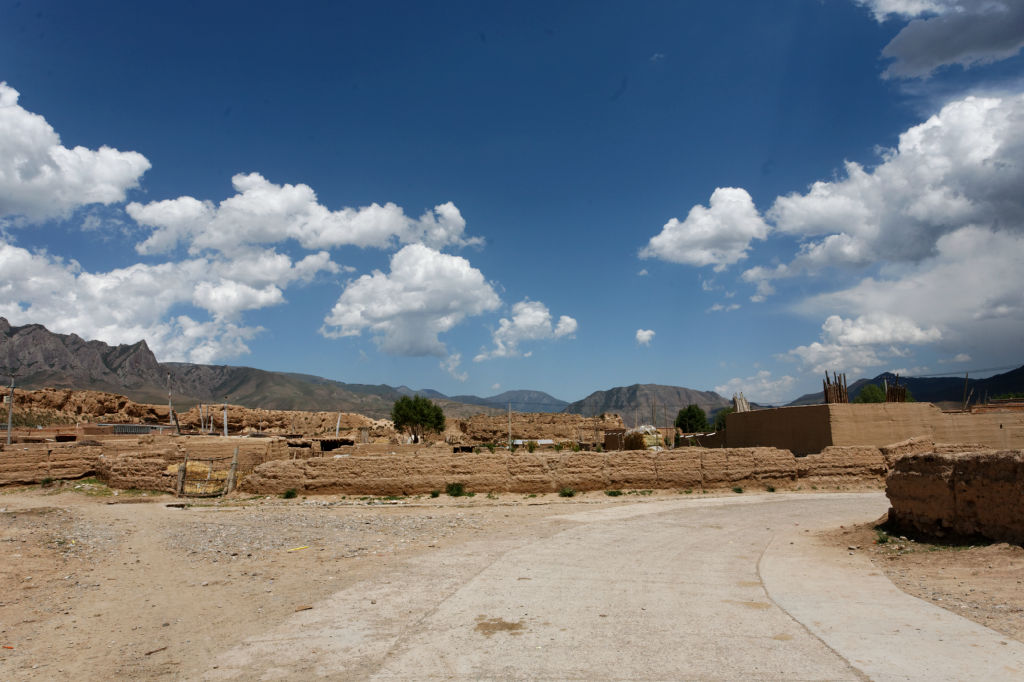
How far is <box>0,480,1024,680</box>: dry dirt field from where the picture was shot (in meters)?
6.00

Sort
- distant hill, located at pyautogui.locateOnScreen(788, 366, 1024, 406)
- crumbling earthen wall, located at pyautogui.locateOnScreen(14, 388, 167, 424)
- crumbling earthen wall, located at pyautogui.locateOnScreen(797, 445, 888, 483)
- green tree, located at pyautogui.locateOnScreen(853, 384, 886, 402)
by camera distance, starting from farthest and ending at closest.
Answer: distant hill, located at pyautogui.locateOnScreen(788, 366, 1024, 406)
green tree, located at pyautogui.locateOnScreen(853, 384, 886, 402)
crumbling earthen wall, located at pyautogui.locateOnScreen(14, 388, 167, 424)
crumbling earthen wall, located at pyautogui.locateOnScreen(797, 445, 888, 483)

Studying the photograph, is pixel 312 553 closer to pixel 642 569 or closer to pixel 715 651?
pixel 642 569

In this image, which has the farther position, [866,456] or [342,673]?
[866,456]

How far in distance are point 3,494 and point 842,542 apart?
2424cm

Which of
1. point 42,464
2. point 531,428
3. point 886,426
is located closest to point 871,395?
point 531,428

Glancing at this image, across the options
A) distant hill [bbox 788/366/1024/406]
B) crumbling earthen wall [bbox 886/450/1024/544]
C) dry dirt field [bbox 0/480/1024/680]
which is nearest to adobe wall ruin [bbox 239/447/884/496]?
dry dirt field [bbox 0/480/1024/680]

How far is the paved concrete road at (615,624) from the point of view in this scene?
4.91 m

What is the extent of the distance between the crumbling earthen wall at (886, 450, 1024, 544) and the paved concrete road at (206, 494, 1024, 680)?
1.74 metres

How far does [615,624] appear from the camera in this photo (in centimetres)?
603

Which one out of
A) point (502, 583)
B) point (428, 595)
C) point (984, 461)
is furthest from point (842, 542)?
point (428, 595)

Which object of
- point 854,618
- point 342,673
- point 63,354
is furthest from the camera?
point 63,354

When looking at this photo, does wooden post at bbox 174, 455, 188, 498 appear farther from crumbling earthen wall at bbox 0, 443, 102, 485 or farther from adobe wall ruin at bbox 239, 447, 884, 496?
crumbling earthen wall at bbox 0, 443, 102, 485

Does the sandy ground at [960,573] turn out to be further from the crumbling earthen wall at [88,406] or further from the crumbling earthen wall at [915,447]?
the crumbling earthen wall at [88,406]

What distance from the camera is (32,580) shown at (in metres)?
8.64
